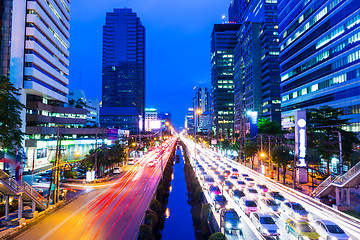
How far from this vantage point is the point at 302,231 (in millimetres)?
19234

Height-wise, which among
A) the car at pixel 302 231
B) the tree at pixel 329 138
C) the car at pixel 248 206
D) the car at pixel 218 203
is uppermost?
the tree at pixel 329 138

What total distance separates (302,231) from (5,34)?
2650 inches

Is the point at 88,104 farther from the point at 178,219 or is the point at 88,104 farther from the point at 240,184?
the point at 178,219

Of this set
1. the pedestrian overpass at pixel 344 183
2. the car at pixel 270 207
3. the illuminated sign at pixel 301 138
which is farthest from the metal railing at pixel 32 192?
the illuminated sign at pixel 301 138

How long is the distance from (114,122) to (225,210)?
173126mm

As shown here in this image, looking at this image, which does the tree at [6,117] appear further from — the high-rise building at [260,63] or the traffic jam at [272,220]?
the high-rise building at [260,63]

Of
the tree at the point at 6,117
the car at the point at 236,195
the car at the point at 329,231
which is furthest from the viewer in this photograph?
the car at the point at 236,195

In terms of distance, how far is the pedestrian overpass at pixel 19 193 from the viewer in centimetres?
2245

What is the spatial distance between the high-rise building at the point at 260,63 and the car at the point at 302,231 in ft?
253

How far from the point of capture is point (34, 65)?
57750 millimetres

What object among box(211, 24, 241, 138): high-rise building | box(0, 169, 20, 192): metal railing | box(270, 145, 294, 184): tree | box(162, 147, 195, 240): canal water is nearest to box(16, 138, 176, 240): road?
box(162, 147, 195, 240): canal water

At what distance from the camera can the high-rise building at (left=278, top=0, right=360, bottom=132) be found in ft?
170

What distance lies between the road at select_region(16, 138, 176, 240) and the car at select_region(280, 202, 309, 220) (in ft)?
52.1

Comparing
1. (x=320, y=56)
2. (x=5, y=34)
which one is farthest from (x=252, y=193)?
(x=5, y=34)
